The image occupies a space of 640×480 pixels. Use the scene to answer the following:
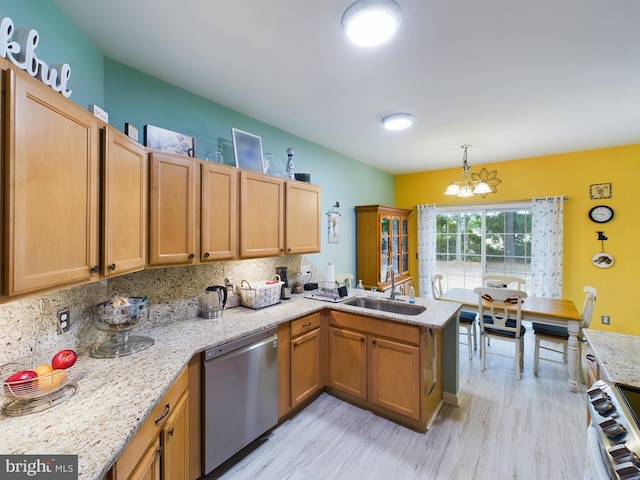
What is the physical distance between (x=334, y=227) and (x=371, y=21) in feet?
8.59

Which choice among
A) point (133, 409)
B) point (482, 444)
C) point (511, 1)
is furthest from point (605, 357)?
point (133, 409)

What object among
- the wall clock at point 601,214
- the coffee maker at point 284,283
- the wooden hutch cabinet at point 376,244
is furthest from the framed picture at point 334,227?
the wall clock at point 601,214

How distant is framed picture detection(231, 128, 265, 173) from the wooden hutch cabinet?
205cm

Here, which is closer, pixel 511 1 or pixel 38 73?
pixel 38 73

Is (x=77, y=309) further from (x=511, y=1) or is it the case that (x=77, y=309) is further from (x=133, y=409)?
(x=511, y=1)

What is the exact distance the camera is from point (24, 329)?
1189 mm

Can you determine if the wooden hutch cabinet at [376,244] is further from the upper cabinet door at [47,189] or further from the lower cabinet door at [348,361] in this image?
the upper cabinet door at [47,189]

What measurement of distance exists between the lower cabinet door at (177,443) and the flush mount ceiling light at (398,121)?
277 centimetres

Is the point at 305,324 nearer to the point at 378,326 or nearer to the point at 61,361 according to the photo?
the point at 378,326

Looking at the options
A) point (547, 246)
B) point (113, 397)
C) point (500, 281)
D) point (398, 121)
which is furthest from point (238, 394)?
point (547, 246)

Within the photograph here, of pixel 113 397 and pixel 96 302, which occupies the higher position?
pixel 96 302

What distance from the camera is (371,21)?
4.61 ft

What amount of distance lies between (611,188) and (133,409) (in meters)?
5.44

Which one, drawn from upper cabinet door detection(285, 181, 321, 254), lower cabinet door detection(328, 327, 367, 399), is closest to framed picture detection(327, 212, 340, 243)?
upper cabinet door detection(285, 181, 321, 254)
